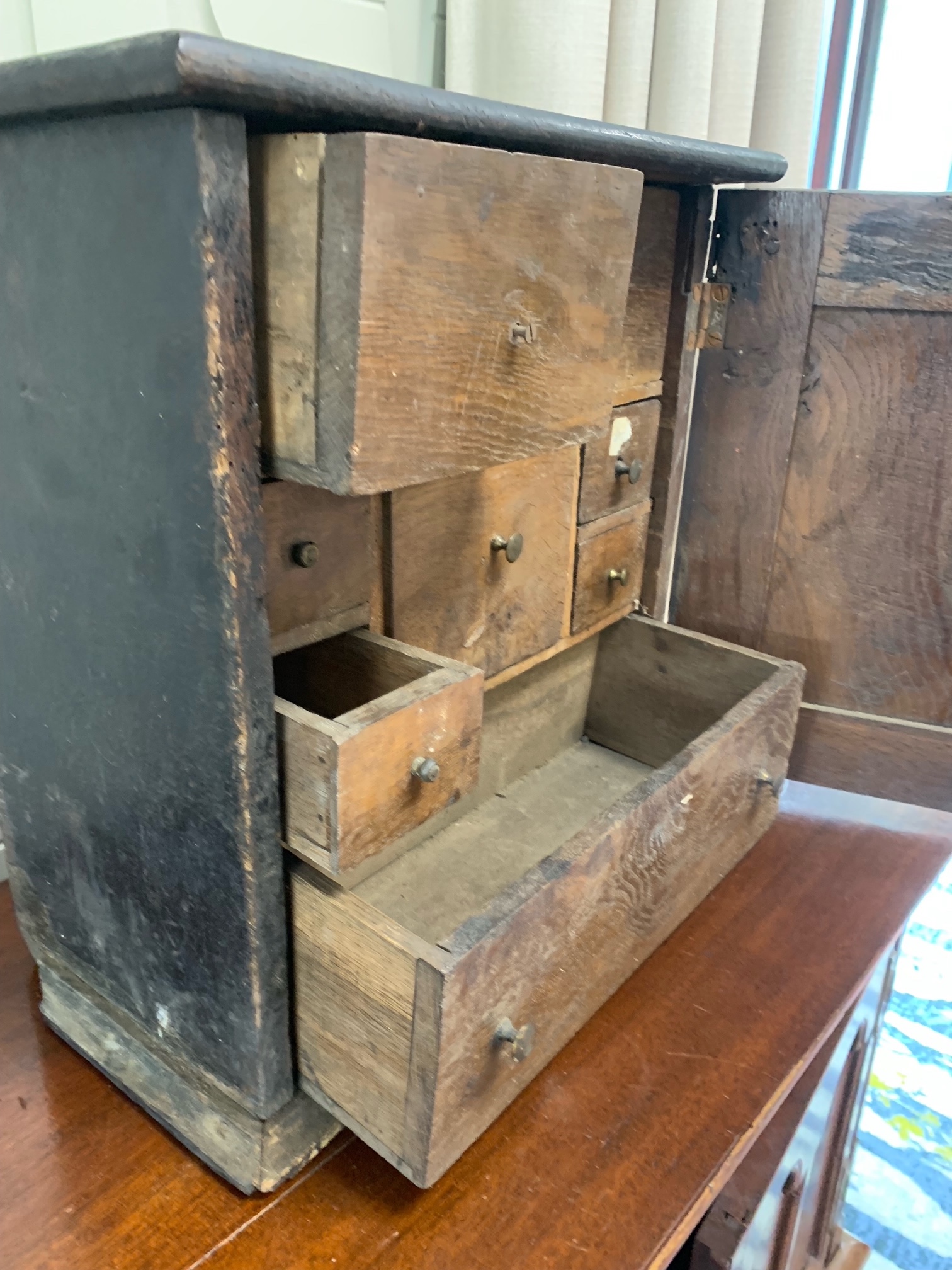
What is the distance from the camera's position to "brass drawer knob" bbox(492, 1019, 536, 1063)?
71cm

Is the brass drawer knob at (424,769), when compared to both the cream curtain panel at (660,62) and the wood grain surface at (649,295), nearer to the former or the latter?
the wood grain surface at (649,295)

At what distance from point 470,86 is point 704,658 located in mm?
827

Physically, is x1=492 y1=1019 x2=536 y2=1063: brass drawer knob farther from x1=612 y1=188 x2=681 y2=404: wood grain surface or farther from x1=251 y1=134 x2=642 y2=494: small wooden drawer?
x1=612 y1=188 x2=681 y2=404: wood grain surface

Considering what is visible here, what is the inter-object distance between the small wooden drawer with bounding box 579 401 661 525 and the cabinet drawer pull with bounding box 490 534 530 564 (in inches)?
5.7

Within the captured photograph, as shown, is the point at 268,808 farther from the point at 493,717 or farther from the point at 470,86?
the point at 470,86

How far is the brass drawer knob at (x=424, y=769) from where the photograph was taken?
684mm

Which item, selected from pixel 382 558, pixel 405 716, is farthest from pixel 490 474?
pixel 405 716

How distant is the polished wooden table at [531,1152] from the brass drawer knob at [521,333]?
2.08 feet

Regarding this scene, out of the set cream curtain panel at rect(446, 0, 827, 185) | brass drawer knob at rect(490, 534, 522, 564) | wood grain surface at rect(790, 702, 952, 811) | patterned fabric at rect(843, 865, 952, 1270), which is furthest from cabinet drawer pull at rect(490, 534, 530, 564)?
patterned fabric at rect(843, 865, 952, 1270)

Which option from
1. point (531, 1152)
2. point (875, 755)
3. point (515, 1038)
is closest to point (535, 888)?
point (515, 1038)

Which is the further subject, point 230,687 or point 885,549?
point 885,549

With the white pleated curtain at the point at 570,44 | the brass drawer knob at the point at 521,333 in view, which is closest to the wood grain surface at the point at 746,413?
the white pleated curtain at the point at 570,44

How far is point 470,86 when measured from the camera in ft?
4.17

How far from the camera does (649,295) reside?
1062 millimetres
